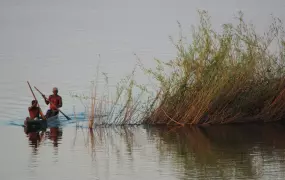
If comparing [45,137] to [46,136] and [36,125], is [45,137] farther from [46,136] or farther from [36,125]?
[36,125]

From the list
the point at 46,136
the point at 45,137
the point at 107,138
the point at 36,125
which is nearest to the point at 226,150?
the point at 107,138

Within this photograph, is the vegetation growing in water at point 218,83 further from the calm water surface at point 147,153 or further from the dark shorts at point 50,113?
the dark shorts at point 50,113

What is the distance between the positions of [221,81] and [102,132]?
339cm

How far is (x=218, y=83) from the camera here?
26.8 meters

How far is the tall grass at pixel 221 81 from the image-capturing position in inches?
1057

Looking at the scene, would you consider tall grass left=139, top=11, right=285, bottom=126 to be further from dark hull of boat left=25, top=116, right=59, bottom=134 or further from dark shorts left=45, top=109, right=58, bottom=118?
dark shorts left=45, top=109, right=58, bottom=118

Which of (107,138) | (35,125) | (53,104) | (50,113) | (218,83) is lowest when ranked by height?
(107,138)

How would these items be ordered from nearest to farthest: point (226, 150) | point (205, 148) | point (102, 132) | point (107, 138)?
1. point (226, 150)
2. point (205, 148)
3. point (107, 138)
4. point (102, 132)

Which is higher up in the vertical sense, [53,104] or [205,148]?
[53,104]

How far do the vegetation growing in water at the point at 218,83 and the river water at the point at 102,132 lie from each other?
52 centimetres

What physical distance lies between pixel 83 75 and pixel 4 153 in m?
18.5

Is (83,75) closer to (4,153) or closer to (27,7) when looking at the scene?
(4,153)

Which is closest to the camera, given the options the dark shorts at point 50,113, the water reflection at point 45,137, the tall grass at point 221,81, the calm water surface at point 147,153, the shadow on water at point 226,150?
the calm water surface at point 147,153

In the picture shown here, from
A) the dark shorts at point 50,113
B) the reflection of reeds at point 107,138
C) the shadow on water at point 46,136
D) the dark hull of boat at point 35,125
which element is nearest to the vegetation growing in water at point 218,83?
the reflection of reeds at point 107,138
